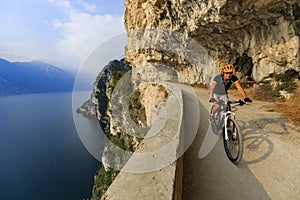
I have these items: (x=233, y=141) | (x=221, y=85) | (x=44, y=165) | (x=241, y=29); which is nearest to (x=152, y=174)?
(x=233, y=141)

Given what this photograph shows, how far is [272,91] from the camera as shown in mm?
11312

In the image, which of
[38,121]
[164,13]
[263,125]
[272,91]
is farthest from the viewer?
[38,121]

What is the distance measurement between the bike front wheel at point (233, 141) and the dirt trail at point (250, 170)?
0.14 metres

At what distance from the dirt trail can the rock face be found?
778 cm

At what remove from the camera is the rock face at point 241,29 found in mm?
10398

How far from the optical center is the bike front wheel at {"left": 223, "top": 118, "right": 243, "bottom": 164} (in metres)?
3.78

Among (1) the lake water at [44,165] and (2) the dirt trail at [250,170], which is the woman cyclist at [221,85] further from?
(1) the lake water at [44,165]

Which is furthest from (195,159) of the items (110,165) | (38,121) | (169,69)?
(38,121)

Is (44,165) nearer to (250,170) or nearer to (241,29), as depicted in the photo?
(241,29)

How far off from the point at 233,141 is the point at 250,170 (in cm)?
64

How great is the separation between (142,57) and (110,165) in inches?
1083

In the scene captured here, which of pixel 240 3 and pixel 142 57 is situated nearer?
pixel 240 3

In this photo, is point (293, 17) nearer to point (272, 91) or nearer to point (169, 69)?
point (272, 91)

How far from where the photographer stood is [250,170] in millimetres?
3590
